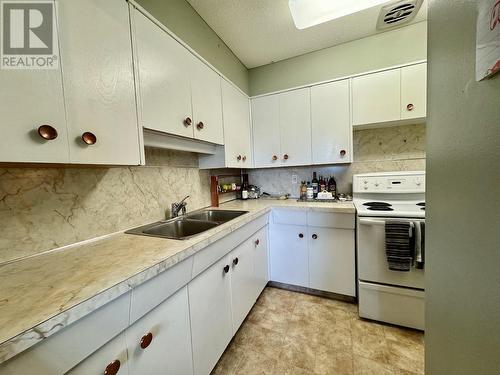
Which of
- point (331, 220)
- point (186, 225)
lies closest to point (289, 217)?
point (331, 220)

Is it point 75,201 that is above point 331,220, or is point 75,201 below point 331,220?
above

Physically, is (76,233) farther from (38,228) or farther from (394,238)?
(394,238)

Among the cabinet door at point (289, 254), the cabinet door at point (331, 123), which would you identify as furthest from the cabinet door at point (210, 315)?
the cabinet door at point (331, 123)

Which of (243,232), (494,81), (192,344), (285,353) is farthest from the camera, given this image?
(243,232)

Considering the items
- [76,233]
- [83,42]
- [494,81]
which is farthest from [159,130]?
[494,81]

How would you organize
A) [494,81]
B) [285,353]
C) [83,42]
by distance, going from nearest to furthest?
[494,81], [83,42], [285,353]

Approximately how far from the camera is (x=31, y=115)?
2.09 feet

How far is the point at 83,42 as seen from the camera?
77 cm

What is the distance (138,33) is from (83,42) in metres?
0.33

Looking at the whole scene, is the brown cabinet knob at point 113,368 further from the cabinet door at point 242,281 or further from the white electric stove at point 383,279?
the white electric stove at point 383,279

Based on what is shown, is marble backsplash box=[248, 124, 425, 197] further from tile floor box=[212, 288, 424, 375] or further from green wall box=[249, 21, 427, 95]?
tile floor box=[212, 288, 424, 375]

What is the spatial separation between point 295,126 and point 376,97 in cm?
80

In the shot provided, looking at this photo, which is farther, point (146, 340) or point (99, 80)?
point (99, 80)

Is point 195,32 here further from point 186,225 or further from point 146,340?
point 146,340
